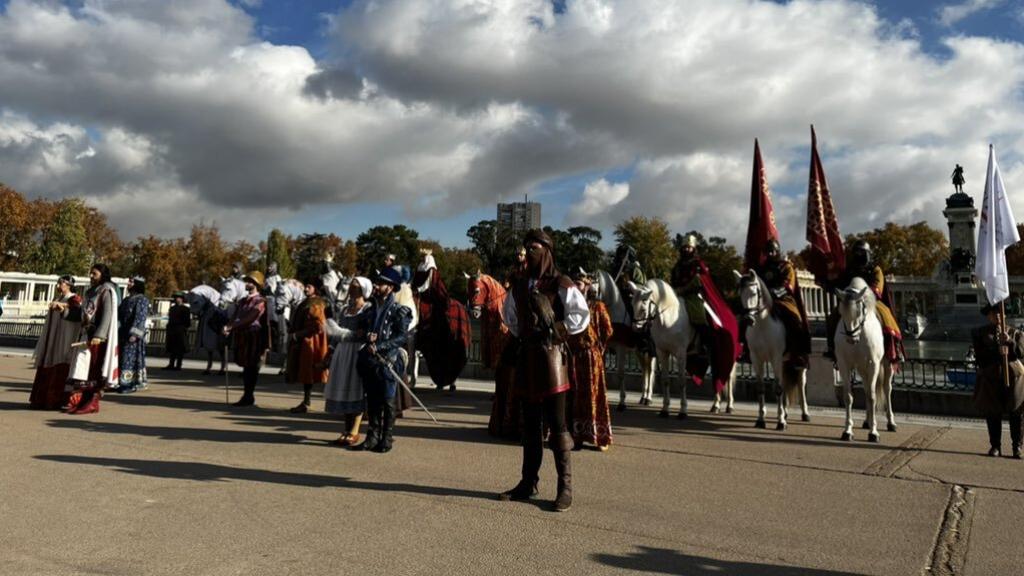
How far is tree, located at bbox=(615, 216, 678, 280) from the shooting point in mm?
74750

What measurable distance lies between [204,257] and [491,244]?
113 feet

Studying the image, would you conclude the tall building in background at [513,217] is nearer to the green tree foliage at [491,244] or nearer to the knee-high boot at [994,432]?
the green tree foliage at [491,244]

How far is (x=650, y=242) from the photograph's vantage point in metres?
75.7

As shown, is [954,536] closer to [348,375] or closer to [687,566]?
[687,566]

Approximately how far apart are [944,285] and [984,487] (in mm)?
58033

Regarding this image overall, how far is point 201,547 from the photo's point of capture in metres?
4.08

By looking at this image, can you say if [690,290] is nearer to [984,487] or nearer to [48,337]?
[984,487]

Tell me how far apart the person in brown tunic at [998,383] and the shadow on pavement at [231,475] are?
20.3 feet

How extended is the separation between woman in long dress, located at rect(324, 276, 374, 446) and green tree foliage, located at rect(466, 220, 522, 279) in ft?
240

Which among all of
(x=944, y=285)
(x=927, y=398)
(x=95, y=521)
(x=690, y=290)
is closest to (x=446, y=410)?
(x=690, y=290)

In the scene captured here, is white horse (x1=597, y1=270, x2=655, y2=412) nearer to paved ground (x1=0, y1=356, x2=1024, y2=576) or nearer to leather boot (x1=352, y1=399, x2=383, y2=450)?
paved ground (x1=0, y1=356, x2=1024, y2=576)

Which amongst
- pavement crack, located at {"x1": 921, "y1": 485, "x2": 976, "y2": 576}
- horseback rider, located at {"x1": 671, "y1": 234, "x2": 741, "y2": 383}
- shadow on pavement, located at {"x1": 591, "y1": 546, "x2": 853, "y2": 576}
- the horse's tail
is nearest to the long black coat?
pavement crack, located at {"x1": 921, "y1": 485, "x2": 976, "y2": 576}

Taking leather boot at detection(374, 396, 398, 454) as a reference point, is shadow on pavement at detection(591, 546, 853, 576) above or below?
below

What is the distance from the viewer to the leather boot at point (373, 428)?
24.0ft
